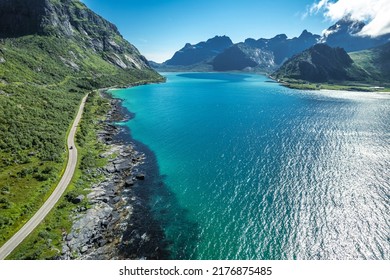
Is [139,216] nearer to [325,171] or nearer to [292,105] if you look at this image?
[325,171]

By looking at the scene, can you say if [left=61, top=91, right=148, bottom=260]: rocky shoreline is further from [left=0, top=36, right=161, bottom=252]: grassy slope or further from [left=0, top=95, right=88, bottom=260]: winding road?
[left=0, top=36, right=161, bottom=252]: grassy slope

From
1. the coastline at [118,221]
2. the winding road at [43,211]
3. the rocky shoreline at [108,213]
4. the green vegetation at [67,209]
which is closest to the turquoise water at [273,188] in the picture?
the coastline at [118,221]

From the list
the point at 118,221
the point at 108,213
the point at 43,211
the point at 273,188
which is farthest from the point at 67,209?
the point at 273,188

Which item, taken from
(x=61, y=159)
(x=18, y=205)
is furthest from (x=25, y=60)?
(x=18, y=205)

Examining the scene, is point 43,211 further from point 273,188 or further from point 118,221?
point 273,188

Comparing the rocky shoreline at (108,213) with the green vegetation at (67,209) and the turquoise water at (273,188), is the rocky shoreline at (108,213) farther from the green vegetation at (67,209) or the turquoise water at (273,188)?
the turquoise water at (273,188)

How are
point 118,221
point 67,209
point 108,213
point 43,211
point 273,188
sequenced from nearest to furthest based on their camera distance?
1. point 43,211
2. point 118,221
3. point 67,209
4. point 108,213
5. point 273,188

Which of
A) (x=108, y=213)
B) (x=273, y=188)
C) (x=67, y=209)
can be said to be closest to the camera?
(x=67, y=209)
